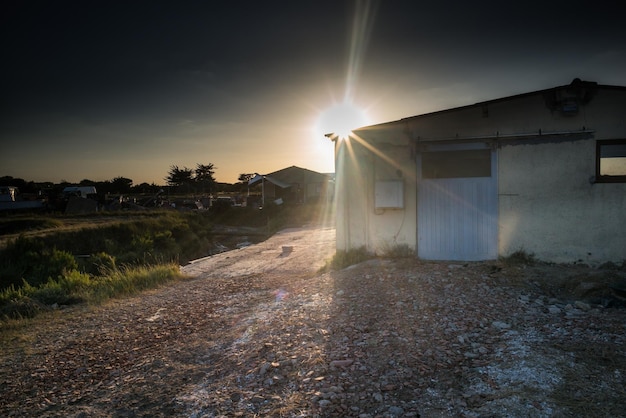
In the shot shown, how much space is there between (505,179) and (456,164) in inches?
40.8

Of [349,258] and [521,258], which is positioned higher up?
[521,258]

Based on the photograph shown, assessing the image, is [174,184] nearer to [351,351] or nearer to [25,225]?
[25,225]

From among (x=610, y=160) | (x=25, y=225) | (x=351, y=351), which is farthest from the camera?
(x=25, y=225)

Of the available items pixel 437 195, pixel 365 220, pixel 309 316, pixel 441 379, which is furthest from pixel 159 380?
pixel 437 195

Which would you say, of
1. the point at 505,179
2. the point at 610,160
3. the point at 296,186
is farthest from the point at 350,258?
the point at 296,186

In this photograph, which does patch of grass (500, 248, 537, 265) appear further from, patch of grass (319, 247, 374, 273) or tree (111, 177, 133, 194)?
tree (111, 177, 133, 194)

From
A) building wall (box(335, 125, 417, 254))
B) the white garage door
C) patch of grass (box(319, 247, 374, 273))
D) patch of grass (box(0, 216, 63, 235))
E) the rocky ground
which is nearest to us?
the rocky ground

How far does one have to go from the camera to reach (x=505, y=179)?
316 inches

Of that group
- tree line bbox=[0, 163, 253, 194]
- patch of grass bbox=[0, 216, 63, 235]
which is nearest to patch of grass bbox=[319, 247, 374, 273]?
patch of grass bbox=[0, 216, 63, 235]

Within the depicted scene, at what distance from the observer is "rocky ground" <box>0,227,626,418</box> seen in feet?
11.1

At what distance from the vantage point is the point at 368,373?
3.81 meters

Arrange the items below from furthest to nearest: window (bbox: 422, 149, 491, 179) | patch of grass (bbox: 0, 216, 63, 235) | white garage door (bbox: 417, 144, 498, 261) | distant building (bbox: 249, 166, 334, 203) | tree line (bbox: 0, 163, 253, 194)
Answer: tree line (bbox: 0, 163, 253, 194)
distant building (bbox: 249, 166, 334, 203)
patch of grass (bbox: 0, 216, 63, 235)
window (bbox: 422, 149, 491, 179)
white garage door (bbox: 417, 144, 498, 261)

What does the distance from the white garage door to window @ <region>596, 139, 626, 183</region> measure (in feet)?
6.55

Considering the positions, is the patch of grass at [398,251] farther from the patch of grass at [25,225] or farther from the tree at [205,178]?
the tree at [205,178]
